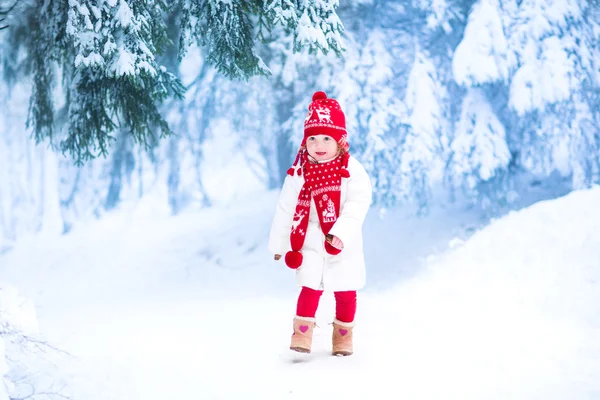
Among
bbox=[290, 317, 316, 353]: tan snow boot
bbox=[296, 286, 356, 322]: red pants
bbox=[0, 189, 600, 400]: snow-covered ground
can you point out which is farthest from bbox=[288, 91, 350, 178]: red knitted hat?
bbox=[0, 189, 600, 400]: snow-covered ground

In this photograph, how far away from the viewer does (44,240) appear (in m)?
6.09

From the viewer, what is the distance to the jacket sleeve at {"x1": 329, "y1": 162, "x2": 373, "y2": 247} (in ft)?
9.77

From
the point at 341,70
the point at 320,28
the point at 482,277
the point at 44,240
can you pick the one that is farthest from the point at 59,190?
the point at 482,277

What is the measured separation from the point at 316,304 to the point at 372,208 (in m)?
3.56

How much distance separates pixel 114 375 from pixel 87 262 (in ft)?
10.7

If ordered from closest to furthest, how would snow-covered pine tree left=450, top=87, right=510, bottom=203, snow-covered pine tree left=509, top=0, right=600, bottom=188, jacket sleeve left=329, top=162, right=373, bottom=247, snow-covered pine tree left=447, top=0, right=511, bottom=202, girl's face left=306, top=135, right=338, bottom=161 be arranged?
1. jacket sleeve left=329, top=162, right=373, bottom=247
2. girl's face left=306, top=135, right=338, bottom=161
3. snow-covered pine tree left=509, top=0, right=600, bottom=188
4. snow-covered pine tree left=447, top=0, right=511, bottom=202
5. snow-covered pine tree left=450, top=87, right=510, bottom=203

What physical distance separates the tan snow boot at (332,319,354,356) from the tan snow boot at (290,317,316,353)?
16cm

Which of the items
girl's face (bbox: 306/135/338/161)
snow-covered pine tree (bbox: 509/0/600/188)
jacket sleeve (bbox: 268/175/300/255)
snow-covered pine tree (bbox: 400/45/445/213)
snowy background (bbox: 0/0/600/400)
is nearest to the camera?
girl's face (bbox: 306/135/338/161)

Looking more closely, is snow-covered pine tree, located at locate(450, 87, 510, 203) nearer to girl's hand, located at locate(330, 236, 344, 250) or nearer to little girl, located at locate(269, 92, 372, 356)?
little girl, located at locate(269, 92, 372, 356)

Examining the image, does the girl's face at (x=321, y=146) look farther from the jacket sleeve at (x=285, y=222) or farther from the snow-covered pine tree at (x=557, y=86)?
the snow-covered pine tree at (x=557, y=86)

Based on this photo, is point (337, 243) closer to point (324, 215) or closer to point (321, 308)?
point (324, 215)

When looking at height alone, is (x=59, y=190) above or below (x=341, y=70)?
below

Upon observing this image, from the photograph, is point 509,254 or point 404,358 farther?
point 509,254

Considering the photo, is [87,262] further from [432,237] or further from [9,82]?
[432,237]
